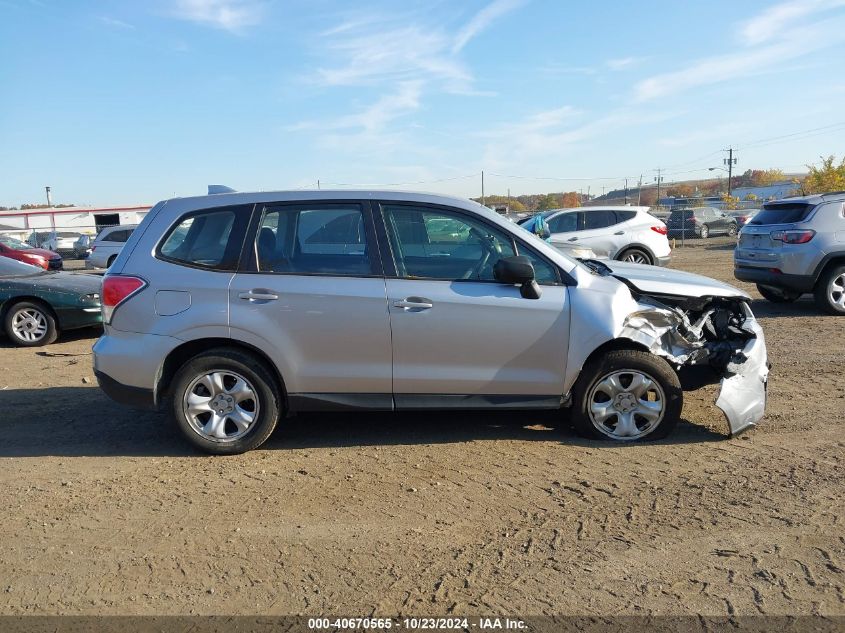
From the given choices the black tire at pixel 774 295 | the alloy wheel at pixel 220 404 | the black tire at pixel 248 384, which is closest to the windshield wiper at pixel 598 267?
the black tire at pixel 248 384

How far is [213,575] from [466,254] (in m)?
2.69

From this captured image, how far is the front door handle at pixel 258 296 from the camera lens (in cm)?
480

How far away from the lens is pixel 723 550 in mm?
3455

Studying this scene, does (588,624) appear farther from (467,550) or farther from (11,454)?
(11,454)

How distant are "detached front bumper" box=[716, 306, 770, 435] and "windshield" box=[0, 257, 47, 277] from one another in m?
9.22

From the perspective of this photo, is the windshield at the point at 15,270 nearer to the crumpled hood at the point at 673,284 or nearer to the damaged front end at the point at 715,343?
the crumpled hood at the point at 673,284

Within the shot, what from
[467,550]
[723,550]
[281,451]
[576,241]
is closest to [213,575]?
[467,550]

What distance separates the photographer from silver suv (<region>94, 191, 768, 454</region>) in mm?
4797

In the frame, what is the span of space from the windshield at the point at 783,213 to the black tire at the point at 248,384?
845 centimetres

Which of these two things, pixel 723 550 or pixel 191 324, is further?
pixel 191 324

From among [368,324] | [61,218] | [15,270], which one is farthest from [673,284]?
[61,218]

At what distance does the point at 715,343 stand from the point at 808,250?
543cm

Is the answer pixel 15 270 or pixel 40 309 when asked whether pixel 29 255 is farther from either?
pixel 40 309

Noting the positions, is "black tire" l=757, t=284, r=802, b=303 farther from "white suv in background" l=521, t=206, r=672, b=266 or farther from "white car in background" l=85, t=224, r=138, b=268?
"white car in background" l=85, t=224, r=138, b=268
